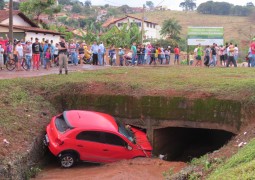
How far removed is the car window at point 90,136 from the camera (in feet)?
43.1

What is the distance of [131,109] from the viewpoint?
1623cm

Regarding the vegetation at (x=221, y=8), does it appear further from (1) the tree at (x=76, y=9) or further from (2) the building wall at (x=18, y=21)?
(2) the building wall at (x=18, y=21)

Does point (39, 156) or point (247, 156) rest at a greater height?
point (247, 156)

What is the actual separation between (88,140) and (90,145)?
0.16 m

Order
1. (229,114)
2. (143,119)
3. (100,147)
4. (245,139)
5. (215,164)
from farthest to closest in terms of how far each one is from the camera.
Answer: (143,119)
(229,114)
(100,147)
(245,139)
(215,164)

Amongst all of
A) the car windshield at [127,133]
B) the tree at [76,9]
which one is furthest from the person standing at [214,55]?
the tree at [76,9]

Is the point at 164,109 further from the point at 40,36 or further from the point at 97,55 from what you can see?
the point at 40,36

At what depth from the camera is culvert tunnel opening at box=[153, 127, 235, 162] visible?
54.9 ft

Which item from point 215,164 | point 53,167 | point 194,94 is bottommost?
point 53,167

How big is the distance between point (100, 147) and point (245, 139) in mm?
4279

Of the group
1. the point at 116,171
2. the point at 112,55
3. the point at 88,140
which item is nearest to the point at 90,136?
the point at 88,140

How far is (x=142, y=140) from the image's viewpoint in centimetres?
1477

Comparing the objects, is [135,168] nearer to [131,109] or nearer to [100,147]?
[100,147]

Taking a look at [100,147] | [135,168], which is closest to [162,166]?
[135,168]
